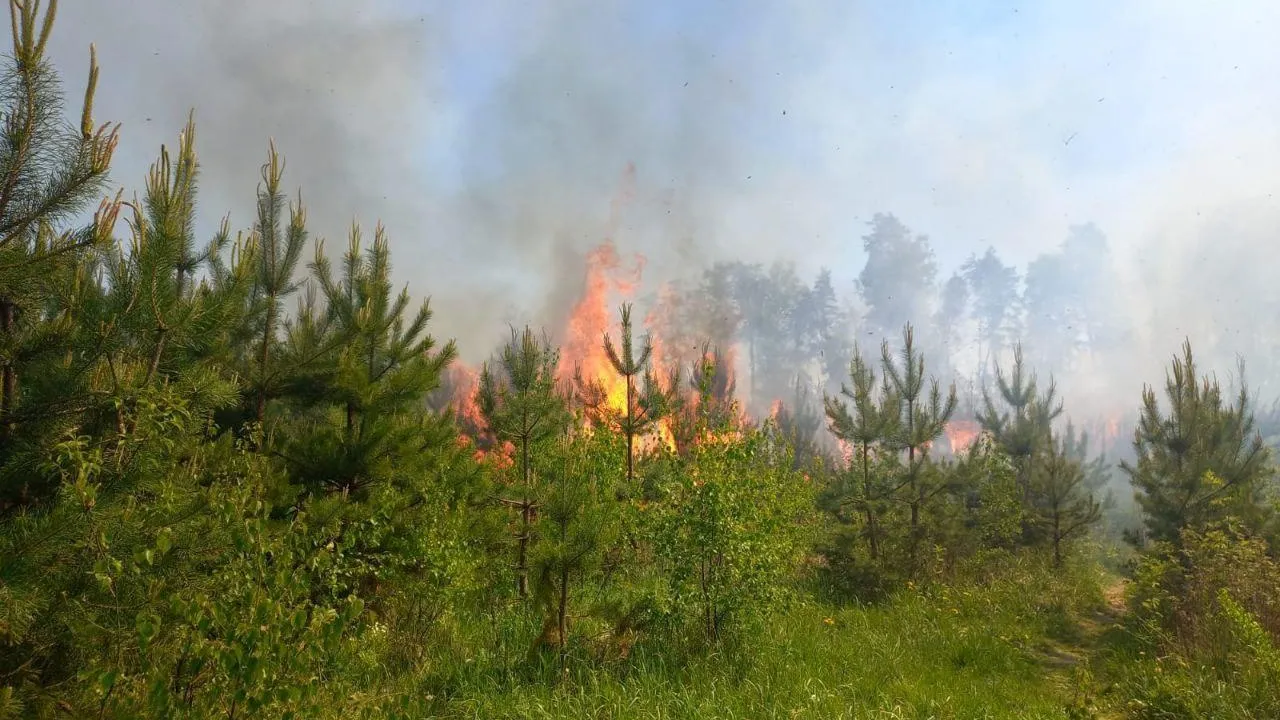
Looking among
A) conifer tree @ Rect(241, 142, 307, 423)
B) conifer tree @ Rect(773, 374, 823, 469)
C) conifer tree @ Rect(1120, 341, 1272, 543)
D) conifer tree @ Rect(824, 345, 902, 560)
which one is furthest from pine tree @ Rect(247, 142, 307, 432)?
conifer tree @ Rect(773, 374, 823, 469)

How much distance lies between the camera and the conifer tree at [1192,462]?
11.6 metres

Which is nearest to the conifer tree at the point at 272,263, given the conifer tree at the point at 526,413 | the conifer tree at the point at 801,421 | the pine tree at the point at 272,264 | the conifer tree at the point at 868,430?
the pine tree at the point at 272,264

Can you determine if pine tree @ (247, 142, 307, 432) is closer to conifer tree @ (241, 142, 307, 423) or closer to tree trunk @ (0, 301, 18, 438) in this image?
conifer tree @ (241, 142, 307, 423)

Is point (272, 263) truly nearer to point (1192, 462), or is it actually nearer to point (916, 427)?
point (916, 427)

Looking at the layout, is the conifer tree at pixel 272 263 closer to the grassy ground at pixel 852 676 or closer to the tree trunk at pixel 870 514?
the grassy ground at pixel 852 676

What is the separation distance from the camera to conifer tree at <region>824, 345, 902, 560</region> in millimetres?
12461

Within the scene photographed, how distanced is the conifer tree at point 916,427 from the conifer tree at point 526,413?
287 inches

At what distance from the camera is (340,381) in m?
7.13

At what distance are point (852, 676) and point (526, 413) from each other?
18.5ft

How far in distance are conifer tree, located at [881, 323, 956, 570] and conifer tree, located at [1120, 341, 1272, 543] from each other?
4.19 m

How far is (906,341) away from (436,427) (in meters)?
10.8

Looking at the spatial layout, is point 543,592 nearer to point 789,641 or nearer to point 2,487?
point 789,641

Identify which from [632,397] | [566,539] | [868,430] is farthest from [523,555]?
[868,430]

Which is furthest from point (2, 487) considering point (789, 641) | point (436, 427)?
point (789, 641)
